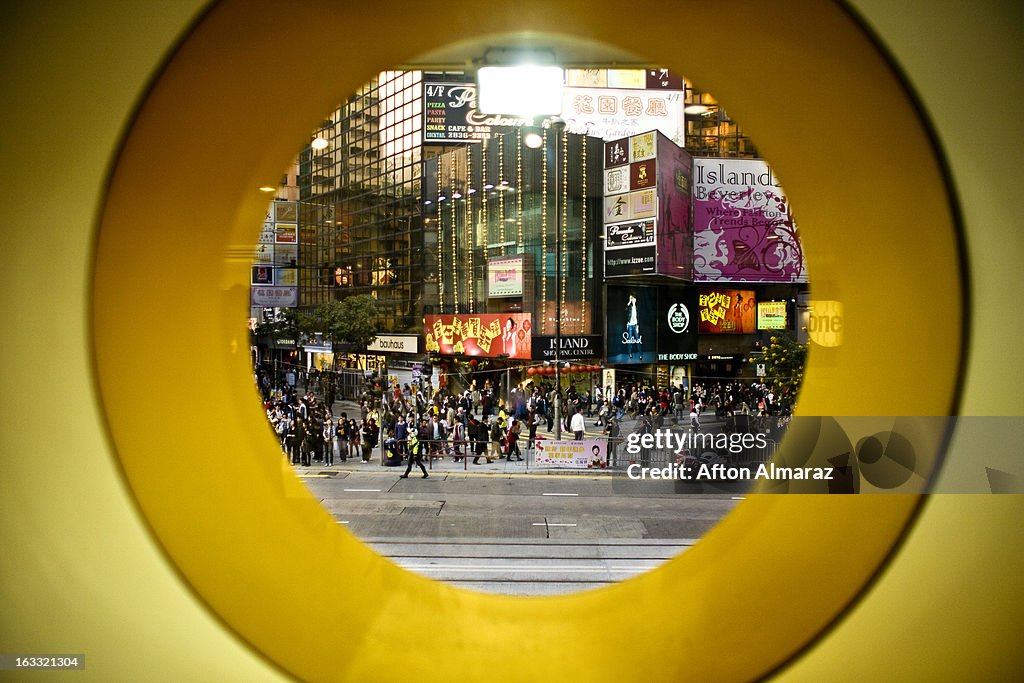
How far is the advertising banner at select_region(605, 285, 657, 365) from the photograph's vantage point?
26812 millimetres

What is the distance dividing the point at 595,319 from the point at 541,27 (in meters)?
24.6

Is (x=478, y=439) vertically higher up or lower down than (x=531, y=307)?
lower down

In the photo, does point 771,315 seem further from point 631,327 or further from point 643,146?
point 643,146

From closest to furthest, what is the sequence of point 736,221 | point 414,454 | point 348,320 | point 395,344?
point 414,454, point 736,221, point 348,320, point 395,344

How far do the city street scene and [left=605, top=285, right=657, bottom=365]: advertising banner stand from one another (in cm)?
8

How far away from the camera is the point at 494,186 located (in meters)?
27.2

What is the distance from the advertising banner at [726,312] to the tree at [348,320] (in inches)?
582

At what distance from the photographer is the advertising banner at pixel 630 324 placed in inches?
1056

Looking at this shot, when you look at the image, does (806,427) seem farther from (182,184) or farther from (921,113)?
(182,184)

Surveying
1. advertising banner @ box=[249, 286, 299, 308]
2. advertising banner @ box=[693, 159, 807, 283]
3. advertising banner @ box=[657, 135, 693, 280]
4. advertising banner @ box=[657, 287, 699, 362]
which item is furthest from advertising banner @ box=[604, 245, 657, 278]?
advertising banner @ box=[249, 286, 299, 308]

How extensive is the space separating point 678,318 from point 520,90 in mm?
26595

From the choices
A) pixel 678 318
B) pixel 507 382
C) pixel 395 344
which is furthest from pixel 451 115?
pixel 678 318

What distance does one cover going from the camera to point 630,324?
27016mm

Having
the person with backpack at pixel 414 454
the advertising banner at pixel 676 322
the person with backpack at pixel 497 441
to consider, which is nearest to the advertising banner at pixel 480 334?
the advertising banner at pixel 676 322
